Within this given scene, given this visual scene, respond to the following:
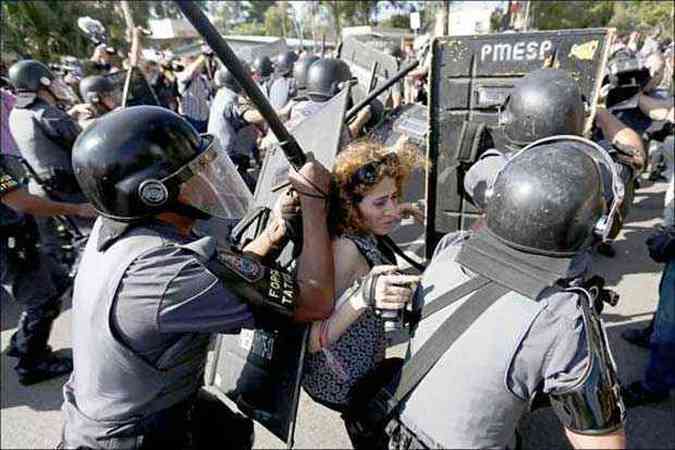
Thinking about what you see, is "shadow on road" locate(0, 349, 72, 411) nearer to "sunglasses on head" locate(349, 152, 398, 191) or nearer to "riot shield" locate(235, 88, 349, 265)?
"riot shield" locate(235, 88, 349, 265)

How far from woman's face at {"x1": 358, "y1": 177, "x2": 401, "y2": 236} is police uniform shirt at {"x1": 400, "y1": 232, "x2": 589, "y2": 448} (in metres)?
0.49

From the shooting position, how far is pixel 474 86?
128 inches

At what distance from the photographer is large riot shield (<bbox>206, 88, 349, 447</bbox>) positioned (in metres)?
1.56

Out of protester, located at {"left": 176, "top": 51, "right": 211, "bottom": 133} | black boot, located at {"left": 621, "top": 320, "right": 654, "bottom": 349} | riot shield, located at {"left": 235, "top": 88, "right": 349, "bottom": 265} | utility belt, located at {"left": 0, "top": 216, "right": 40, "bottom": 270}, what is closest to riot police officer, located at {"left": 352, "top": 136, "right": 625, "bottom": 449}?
riot shield, located at {"left": 235, "top": 88, "right": 349, "bottom": 265}

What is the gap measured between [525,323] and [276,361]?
924 mm

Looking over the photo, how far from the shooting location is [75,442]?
1.43 metres

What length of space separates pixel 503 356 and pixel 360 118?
104 inches

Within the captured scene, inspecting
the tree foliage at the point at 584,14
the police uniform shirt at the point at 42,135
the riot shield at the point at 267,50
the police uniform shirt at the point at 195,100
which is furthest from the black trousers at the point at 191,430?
the tree foliage at the point at 584,14

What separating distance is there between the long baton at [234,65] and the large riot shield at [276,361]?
0.26 meters

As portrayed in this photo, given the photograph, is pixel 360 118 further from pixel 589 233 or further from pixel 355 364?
pixel 589 233

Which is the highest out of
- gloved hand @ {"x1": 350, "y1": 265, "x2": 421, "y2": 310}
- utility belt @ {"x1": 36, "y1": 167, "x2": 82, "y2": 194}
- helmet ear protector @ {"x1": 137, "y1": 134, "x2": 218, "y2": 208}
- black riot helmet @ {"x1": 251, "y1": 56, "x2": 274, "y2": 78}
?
black riot helmet @ {"x1": 251, "y1": 56, "x2": 274, "y2": 78}

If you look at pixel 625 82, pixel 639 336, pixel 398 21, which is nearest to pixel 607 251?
pixel 639 336

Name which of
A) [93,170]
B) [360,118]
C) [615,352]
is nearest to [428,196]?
[360,118]

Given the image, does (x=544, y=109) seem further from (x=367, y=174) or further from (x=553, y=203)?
(x=553, y=203)
